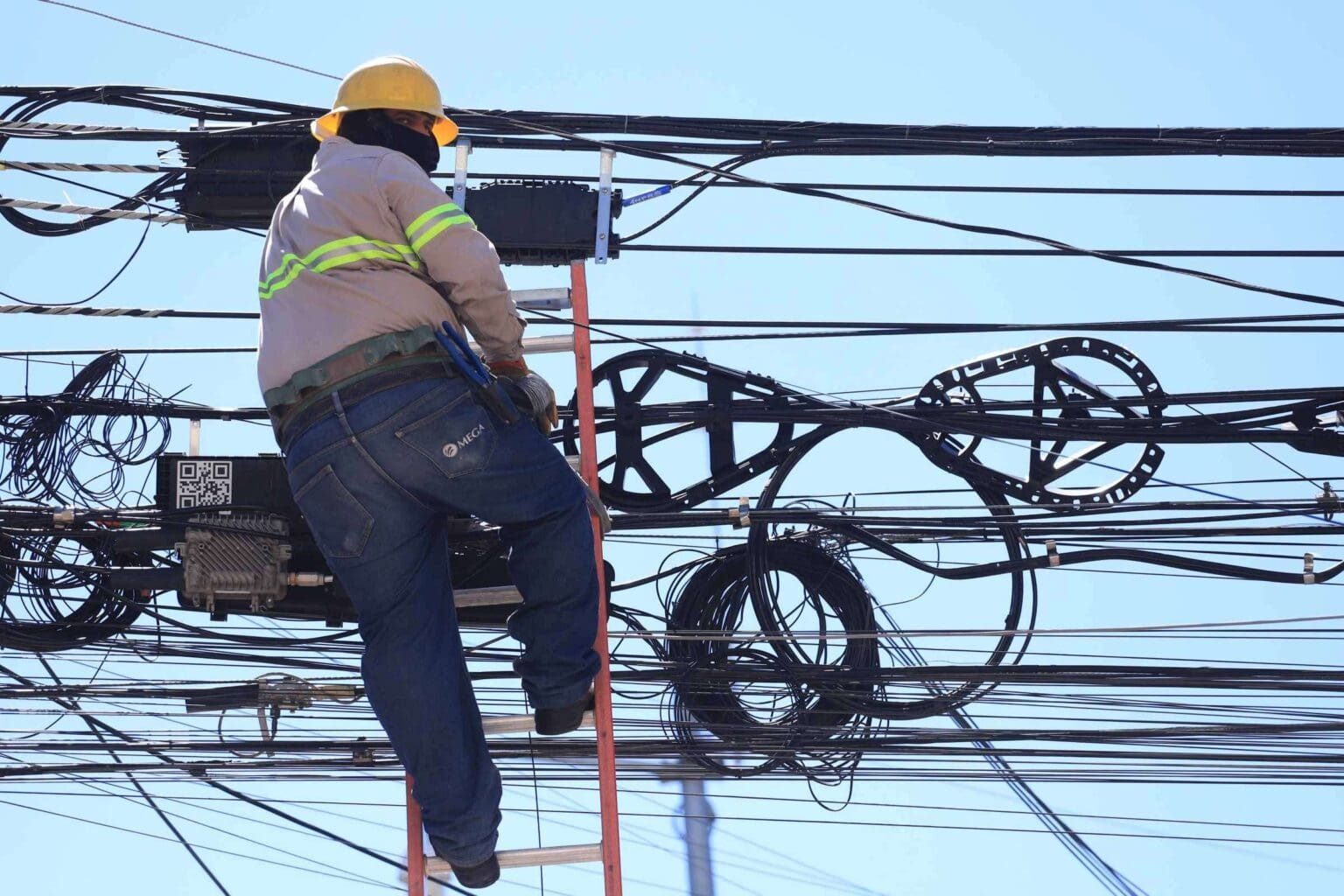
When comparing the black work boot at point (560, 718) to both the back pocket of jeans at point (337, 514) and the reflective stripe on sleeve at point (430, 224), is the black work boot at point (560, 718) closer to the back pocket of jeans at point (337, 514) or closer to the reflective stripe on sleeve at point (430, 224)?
the back pocket of jeans at point (337, 514)

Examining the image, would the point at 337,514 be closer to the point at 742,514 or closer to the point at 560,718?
the point at 560,718

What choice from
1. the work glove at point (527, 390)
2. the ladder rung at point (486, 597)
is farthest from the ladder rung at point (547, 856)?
the work glove at point (527, 390)

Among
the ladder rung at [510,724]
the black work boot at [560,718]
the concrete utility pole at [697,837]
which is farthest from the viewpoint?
the concrete utility pole at [697,837]

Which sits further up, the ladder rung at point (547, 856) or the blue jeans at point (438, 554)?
the blue jeans at point (438, 554)

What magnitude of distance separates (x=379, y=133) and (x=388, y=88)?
0.46 ft

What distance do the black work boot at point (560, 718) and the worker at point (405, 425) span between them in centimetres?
27

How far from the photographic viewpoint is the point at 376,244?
463cm

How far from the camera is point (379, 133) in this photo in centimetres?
495

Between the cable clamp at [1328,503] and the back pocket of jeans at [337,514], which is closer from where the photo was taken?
the back pocket of jeans at [337,514]

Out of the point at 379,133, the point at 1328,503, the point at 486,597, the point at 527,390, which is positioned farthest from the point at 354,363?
the point at 1328,503

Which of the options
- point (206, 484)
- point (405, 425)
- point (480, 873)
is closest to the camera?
point (405, 425)

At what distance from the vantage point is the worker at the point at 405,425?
15.1 ft

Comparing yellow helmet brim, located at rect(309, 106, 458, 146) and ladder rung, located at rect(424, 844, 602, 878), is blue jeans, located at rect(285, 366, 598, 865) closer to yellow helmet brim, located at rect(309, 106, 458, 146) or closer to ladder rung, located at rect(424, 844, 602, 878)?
ladder rung, located at rect(424, 844, 602, 878)

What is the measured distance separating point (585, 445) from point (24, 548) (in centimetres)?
258
